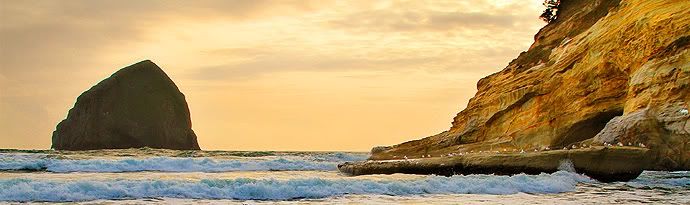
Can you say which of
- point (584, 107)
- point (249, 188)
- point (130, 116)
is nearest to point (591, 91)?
point (584, 107)

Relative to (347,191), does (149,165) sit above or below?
above

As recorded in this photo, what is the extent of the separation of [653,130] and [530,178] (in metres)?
8.02

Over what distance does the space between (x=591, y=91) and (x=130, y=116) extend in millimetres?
79532

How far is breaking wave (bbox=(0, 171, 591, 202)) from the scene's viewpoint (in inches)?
542

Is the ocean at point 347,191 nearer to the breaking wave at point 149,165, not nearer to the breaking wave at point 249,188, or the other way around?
the breaking wave at point 249,188

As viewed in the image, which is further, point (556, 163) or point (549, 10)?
point (549, 10)

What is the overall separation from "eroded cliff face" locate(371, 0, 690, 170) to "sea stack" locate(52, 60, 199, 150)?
64.7 metres

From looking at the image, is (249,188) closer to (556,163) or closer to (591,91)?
(556,163)

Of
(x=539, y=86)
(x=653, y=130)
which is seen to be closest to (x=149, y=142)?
(x=539, y=86)

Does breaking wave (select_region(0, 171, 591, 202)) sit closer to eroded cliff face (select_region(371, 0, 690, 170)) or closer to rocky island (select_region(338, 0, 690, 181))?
rocky island (select_region(338, 0, 690, 181))

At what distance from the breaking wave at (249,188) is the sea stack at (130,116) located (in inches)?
3224

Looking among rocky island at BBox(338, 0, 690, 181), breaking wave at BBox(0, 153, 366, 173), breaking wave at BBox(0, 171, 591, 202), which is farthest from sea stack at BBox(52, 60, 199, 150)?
breaking wave at BBox(0, 171, 591, 202)

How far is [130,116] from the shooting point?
98.5m

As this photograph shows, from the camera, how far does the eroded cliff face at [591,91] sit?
79.3ft
